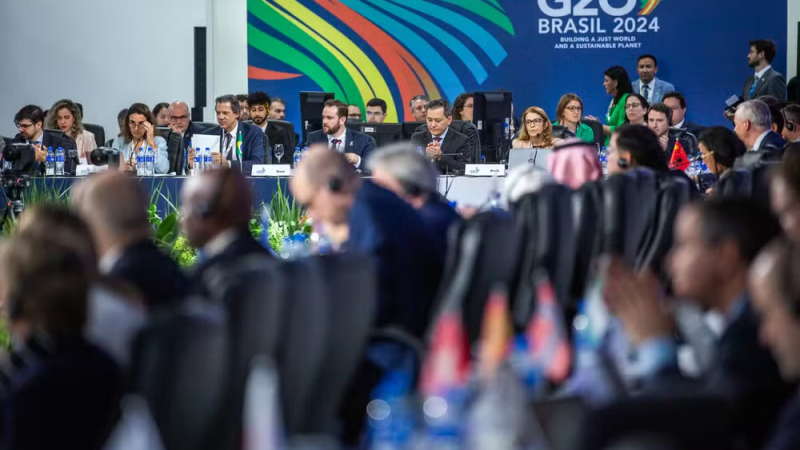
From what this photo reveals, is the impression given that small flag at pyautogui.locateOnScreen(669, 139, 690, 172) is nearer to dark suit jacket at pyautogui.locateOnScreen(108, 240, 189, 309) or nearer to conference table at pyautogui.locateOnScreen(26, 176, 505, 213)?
conference table at pyautogui.locateOnScreen(26, 176, 505, 213)

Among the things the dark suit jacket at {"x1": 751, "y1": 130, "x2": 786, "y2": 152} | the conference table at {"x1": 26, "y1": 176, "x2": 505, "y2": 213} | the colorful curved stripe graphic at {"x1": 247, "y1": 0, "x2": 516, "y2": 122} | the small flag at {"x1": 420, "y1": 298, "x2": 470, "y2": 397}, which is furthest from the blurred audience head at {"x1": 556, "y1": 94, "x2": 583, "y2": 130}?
the small flag at {"x1": 420, "y1": 298, "x2": 470, "y2": 397}

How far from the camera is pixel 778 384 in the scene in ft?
7.28

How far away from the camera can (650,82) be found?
480 inches

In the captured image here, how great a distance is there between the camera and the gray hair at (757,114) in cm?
675

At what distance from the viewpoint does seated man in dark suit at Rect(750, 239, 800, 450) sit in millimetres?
1891

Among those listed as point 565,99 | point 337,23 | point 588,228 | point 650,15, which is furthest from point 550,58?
point 588,228

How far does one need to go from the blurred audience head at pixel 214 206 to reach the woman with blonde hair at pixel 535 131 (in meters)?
5.53

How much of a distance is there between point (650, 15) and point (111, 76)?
5.82 m

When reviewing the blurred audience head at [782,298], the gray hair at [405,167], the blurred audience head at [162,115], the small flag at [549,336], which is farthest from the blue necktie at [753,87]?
the blurred audience head at [782,298]

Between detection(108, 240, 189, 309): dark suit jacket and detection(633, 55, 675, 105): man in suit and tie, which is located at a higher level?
detection(633, 55, 675, 105): man in suit and tie

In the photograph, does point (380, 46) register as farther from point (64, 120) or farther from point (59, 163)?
point (59, 163)

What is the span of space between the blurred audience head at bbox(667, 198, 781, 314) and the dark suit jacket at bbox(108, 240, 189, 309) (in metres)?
1.19

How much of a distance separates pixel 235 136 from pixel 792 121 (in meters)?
3.93

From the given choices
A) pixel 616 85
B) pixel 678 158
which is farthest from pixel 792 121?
pixel 616 85
